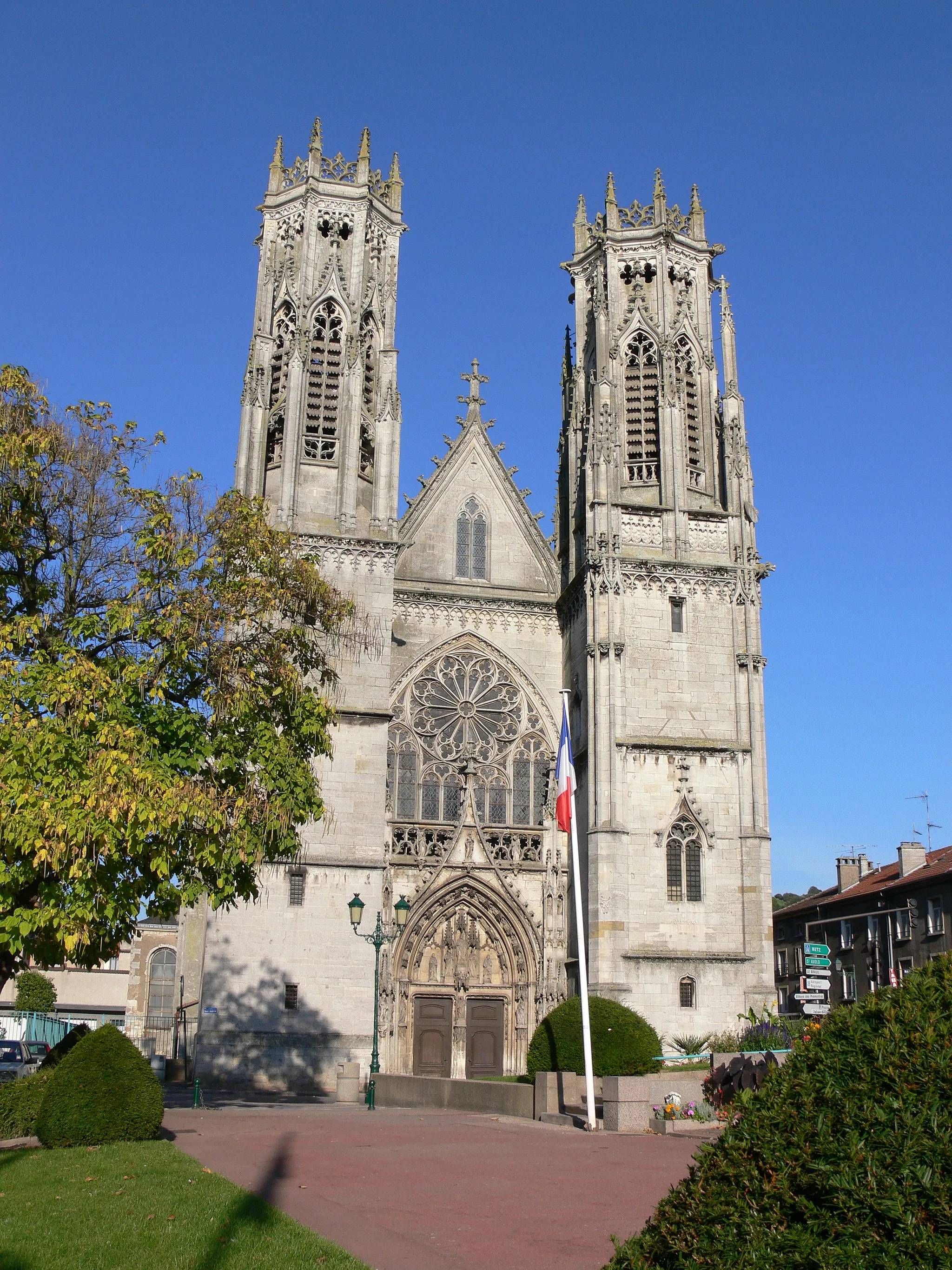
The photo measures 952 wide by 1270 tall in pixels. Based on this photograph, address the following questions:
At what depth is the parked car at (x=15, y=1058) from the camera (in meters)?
26.5

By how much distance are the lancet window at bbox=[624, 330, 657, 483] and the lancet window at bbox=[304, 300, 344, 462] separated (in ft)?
27.8

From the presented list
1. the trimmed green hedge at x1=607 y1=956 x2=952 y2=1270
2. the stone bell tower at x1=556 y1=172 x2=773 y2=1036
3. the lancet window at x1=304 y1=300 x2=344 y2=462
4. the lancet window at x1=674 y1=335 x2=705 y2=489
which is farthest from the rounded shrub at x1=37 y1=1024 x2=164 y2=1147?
the lancet window at x1=674 y1=335 x2=705 y2=489

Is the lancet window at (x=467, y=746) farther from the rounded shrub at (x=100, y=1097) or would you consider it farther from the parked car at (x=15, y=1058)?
the rounded shrub at (x=100, y=1097)

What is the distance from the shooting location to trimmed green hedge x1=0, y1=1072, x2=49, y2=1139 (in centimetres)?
1526

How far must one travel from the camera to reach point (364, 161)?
3884 cm

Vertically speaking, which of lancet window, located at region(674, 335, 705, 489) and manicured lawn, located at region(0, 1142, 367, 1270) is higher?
lancet window, located at region(674, 335, 705, 489)

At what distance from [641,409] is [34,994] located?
39664 millimetres

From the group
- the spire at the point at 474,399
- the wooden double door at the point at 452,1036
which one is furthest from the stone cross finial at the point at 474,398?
the wooden double door at the point at 452,1036

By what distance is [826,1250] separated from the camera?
5020mm

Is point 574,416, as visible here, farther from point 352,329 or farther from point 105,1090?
point 105,1090

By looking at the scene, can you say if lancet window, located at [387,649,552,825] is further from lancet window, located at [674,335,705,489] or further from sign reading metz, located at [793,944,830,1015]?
sign reading metz, located at [793,944,830,1015]

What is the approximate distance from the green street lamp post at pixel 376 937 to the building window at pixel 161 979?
99.6 feet

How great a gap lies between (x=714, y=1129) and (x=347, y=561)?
1945 cm

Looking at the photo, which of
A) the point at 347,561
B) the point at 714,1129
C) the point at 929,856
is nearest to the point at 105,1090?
the point at 714,1129
